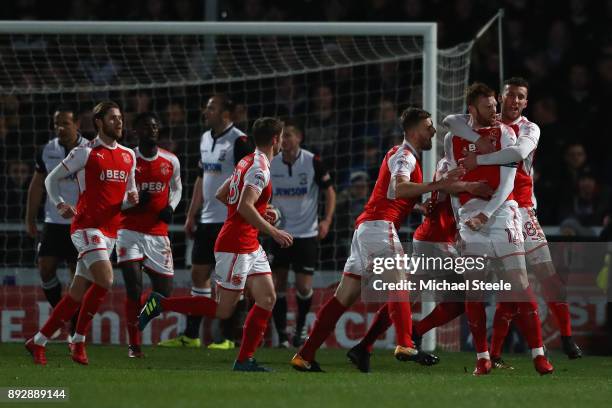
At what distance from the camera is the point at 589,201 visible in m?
13.4

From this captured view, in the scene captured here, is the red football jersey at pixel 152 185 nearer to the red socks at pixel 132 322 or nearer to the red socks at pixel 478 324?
the red socks at pixel 132 322

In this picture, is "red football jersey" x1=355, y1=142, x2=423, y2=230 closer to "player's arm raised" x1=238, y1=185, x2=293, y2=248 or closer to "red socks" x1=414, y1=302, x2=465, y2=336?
"player's arm raised" x1=238, y1=185, x2=293, y2=248

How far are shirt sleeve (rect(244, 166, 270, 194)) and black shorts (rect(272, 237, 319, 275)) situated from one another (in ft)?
12.0

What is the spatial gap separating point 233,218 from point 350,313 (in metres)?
4.11

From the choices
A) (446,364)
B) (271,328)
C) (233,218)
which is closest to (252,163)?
(233,218)

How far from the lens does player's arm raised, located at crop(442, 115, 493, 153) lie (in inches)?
341

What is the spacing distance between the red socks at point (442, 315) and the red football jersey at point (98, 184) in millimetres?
2475

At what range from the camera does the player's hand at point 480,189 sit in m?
8.42

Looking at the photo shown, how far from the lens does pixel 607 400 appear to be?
7.11 m

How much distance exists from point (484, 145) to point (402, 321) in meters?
1.35

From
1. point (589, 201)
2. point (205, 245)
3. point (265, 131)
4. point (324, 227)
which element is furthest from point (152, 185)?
point (589, 201)

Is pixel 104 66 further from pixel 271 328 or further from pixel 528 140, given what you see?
pixel 528 140

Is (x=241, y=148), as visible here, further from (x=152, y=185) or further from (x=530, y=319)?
(x=530, y=319)

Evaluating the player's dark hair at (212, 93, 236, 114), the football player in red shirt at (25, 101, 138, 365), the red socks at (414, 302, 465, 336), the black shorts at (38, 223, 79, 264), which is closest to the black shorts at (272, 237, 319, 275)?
the player's dark hair at (212, 93, 236, 114)
